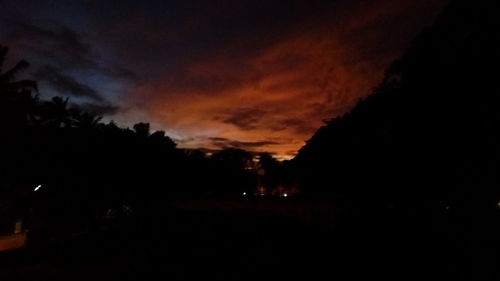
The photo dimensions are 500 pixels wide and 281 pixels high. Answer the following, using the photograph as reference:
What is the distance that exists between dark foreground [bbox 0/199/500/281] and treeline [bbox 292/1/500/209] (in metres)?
1.03

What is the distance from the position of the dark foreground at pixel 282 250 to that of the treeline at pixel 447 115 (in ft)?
3.40

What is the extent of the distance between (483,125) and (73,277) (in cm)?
898

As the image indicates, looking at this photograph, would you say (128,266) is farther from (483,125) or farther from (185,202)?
(185,202)

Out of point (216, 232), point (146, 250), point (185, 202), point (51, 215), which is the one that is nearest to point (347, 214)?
point (216, 232)

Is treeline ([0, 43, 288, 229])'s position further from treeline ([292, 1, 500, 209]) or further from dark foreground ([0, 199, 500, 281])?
treeline ([292, 1, 500, 209])

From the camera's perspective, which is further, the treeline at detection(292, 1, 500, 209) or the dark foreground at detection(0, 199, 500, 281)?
the dark foreground at detection(0, 199, 500, 281)

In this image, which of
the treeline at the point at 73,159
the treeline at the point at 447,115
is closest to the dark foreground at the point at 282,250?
the treeline at the point at 447,115

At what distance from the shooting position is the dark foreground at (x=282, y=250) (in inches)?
319

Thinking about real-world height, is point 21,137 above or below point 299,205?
above

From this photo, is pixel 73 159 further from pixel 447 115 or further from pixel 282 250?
pixel 447 115

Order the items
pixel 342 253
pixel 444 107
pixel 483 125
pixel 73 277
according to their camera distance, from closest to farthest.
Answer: pixel 483 125 < pixel 444 107 < pixel 73 277 < pixel 342 253

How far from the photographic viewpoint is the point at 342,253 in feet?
36.8

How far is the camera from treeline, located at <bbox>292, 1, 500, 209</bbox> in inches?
232

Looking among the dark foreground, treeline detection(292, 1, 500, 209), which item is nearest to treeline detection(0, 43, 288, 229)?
the dark foreground
